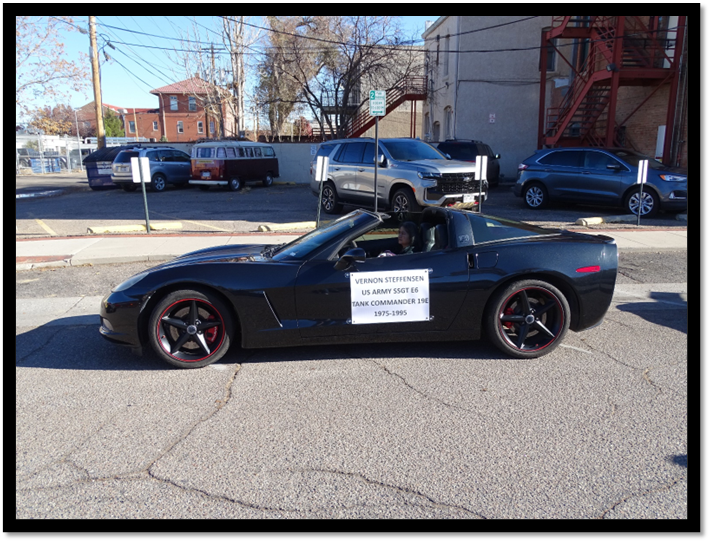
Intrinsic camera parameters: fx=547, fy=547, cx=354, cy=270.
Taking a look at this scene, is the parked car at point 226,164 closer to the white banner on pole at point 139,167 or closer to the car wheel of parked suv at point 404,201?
the white banner on pole at point 139,167

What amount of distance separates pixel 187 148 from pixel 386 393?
92.8 feet

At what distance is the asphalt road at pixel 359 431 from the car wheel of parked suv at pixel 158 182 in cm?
1861

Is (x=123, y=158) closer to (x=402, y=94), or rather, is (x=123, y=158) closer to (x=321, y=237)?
(x=402, y=94)

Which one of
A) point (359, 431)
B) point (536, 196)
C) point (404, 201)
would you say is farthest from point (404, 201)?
point (359, 431)

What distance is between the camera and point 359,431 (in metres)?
3.47

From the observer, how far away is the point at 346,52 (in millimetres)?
30781

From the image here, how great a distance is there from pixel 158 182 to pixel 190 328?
784 inches

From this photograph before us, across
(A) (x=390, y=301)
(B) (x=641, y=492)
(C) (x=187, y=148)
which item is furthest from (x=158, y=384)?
(C) (x=187, y=148)

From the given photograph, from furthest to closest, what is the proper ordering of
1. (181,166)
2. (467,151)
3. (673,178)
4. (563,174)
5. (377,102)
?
(181,166) → (467,151) → (563,174) → (673,178) → (377,102)

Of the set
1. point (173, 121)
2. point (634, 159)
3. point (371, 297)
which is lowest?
point (371, 297)

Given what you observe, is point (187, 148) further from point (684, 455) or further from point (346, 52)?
point (684, 455)

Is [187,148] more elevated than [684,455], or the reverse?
[187,148]
